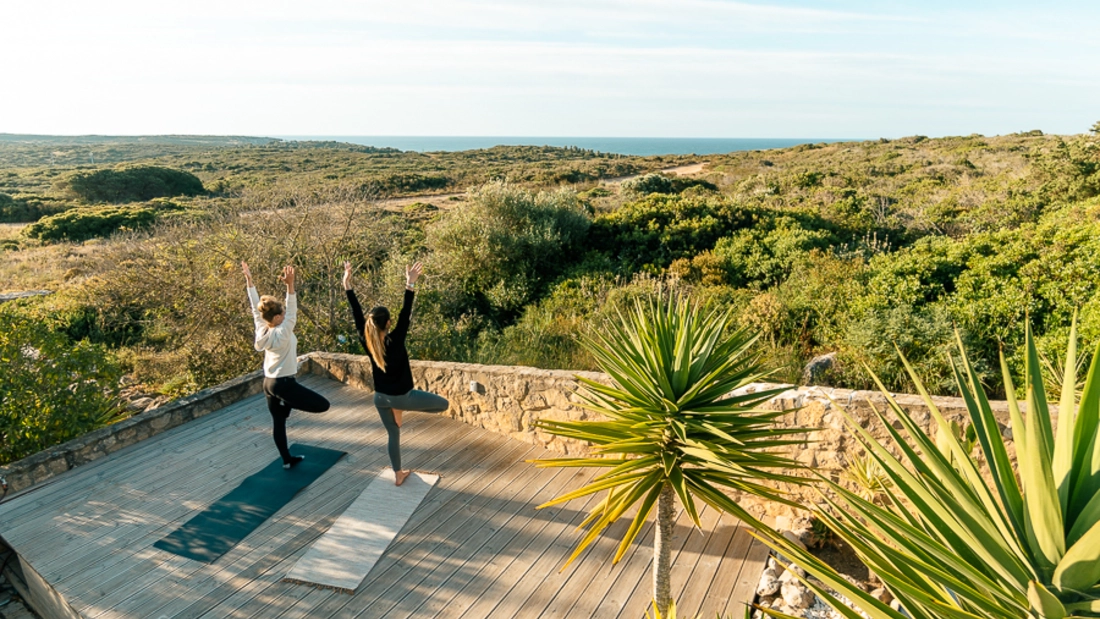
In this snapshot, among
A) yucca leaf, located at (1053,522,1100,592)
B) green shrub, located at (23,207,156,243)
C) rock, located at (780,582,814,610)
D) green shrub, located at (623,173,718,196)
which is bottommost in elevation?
green shrub, located at (23,207,156,243)

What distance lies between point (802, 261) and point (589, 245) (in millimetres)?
5813

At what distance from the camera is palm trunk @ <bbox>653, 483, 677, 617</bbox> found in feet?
11.5

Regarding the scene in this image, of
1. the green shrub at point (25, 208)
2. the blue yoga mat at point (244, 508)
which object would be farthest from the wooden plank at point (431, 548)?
the green shrub at point (25, 208)

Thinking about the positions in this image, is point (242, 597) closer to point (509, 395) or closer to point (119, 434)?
point (509, 395)

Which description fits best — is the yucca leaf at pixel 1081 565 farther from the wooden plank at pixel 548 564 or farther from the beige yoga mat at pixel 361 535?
the beige yoga mat at pixel 361 535

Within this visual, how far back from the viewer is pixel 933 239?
1295cm

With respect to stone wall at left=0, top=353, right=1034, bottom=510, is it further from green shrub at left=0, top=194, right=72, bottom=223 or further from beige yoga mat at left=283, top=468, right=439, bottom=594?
green shrub at left=0, top=194, right=72, bottom=223

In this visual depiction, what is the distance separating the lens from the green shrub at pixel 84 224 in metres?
29.7

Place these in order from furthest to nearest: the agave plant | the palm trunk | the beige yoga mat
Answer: the beige yoga mat → the palm trunk → the agave plant

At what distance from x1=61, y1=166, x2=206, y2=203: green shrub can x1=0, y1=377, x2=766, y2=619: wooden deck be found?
159ft

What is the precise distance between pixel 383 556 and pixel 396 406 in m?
1.19

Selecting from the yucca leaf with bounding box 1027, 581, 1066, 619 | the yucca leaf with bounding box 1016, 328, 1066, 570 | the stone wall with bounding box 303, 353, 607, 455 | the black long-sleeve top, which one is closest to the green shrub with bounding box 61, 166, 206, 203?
the stone wall with bounding box 303, 353, 607, 455

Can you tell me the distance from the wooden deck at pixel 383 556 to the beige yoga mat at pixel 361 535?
75 millimetres

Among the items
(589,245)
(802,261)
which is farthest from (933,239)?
(589,245)
